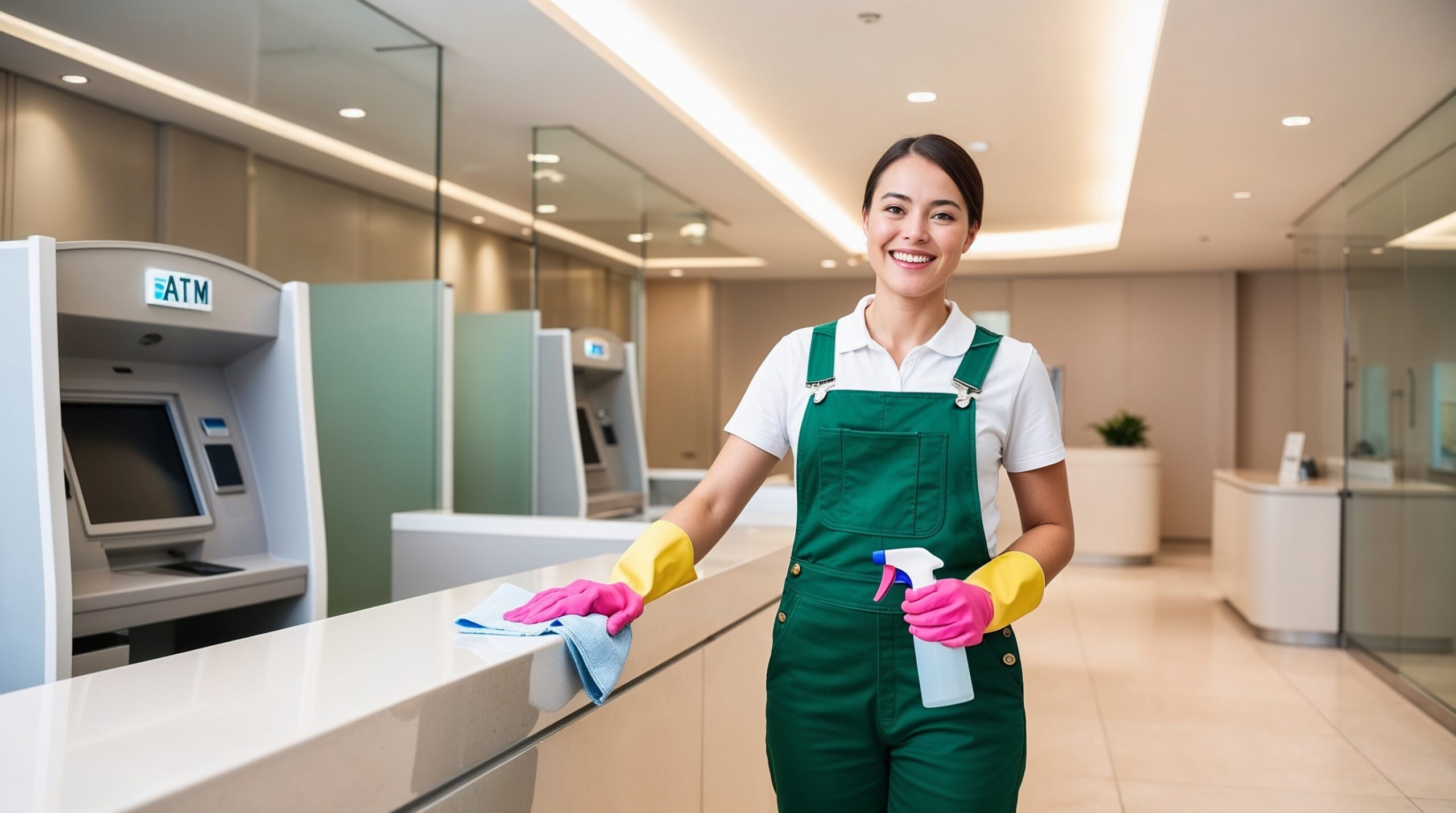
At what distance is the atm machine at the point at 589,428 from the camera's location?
4.67 m

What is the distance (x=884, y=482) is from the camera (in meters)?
1.50

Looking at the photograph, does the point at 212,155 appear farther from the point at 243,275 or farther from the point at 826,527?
the point at 826,527

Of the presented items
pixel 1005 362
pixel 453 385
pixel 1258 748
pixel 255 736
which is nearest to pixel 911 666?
pixel 1005 362

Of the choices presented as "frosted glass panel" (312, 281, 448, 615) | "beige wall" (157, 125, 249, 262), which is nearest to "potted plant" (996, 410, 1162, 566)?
"frosted glass panel" (312, 281, 448, 615)

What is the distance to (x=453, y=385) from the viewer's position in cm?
488

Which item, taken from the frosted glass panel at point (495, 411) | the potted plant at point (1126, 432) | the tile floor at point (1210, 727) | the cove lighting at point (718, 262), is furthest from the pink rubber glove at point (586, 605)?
the potted plant at point (1126, 432)

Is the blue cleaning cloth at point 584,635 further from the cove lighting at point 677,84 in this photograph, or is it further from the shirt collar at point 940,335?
the cove lighting at point 677,84

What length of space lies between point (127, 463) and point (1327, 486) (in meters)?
5.91

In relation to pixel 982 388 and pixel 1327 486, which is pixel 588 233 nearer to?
pixel 982 388

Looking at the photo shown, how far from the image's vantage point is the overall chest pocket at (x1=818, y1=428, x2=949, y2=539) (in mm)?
1474

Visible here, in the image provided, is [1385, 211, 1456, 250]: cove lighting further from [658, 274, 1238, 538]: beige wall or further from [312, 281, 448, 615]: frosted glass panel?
[658, 274, 1238, 538]: beige wall

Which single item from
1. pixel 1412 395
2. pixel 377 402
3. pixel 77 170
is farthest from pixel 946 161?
pixel 1412 395

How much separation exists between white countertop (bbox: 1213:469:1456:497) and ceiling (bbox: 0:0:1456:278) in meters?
1.63

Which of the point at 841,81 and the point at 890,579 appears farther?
the point at 841,81
